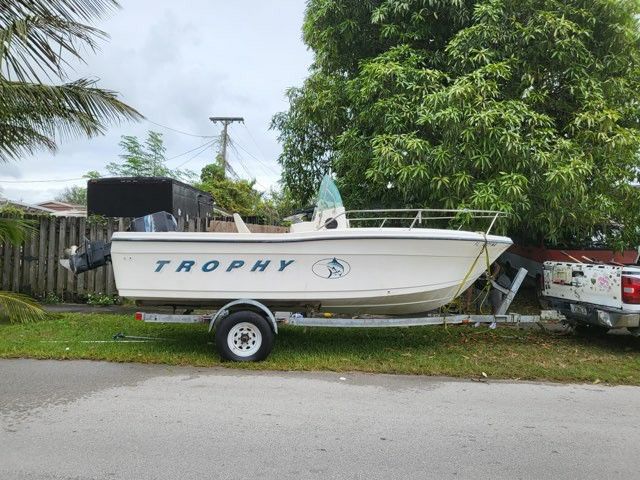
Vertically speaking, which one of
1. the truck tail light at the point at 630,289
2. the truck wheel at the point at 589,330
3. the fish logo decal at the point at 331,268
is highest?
the fish logo decal at the point at 331,268

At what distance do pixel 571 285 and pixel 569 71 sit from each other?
3650 millimetres

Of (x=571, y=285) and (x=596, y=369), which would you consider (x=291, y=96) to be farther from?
(x=596, y=369)

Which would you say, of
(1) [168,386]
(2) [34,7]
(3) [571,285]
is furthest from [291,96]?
(1) [168,386]

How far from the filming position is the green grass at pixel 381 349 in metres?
6.36

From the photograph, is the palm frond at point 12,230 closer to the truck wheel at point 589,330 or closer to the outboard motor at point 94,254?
the outboard motor at point 94,254

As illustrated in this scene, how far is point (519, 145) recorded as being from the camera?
7637 mm

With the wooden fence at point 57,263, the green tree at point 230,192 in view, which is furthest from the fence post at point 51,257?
the green tree at point 230,192

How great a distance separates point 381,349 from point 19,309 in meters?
5.56

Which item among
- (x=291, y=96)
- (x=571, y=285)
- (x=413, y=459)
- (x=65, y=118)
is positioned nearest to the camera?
(x=413, y=459)

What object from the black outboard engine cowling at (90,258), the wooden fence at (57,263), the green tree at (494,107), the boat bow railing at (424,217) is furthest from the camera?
the wooden fence at (57,263)

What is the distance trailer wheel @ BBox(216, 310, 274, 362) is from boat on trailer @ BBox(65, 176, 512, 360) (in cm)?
18

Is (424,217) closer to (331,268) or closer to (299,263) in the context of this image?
(331,268)

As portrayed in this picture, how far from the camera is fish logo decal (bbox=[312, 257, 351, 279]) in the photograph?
6.43m

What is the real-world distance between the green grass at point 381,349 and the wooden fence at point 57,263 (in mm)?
1954
